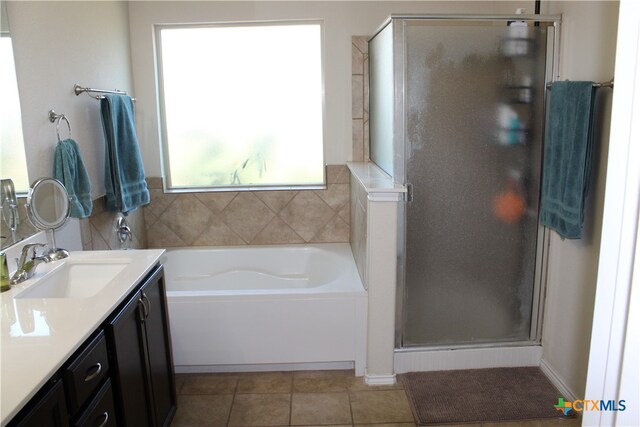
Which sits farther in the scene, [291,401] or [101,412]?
[291,401]

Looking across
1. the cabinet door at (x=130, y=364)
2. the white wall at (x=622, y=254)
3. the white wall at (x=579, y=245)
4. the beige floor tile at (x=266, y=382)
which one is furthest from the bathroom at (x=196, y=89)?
the white wall at (x=622, y=254)

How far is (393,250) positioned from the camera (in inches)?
107

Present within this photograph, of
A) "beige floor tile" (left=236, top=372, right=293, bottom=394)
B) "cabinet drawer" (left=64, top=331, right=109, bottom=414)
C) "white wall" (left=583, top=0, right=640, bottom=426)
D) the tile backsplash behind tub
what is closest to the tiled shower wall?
the tile backsplash behind tub

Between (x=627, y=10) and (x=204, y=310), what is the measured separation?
2629 mm

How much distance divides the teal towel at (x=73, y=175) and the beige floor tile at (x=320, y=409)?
1455mm

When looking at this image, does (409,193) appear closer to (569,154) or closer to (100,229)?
(569,154)

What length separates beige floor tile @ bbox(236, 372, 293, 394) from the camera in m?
2.83

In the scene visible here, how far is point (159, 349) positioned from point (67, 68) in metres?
1.52

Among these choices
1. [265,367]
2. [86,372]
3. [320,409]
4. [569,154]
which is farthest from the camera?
[265,367]

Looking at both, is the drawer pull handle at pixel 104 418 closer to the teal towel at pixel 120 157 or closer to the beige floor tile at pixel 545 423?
the teal towel at pixel 120 157

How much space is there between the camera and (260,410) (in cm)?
265

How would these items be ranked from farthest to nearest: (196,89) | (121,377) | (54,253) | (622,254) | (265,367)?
(196,89)
(265,367)
(54,253)
(121,377)
(622,254)

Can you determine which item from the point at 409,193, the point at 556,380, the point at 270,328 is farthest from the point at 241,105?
the point at 556,380

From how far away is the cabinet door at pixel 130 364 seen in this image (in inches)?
70.1
